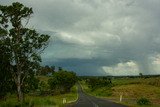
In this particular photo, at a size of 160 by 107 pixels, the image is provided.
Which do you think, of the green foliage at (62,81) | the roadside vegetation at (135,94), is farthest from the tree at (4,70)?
the green foliage at (62,81)

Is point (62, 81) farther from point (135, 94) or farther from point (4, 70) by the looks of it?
point (4, 70)

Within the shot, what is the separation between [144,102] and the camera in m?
52.6

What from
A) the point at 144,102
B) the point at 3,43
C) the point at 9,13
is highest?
the point at 9,13

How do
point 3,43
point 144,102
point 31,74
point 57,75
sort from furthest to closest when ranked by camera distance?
point 57,75 → point 31,74 → point 3,43 → point 144,102

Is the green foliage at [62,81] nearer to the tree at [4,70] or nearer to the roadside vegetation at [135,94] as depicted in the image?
the roadside vegetation at [135,94]

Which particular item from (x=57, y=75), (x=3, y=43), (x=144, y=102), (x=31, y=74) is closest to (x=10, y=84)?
(x=31, y=74)

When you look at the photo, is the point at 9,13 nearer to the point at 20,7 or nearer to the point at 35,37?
the point at 20,7

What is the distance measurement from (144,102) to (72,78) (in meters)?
108

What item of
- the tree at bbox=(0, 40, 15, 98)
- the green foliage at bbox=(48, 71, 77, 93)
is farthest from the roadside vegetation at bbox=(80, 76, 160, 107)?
the tree at bbox=(0, 40, 15, 98)

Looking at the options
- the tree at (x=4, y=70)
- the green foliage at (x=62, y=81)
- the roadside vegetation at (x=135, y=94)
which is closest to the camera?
the roadside vegetation at (x=135, y=94)

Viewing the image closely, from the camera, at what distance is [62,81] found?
15675cm

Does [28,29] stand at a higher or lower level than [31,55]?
higher

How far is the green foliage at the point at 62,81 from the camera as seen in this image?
6127 inches

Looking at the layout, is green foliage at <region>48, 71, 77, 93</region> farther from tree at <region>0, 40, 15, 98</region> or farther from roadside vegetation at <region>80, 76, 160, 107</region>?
tree at <region>0, 40, 15, 98</region>
